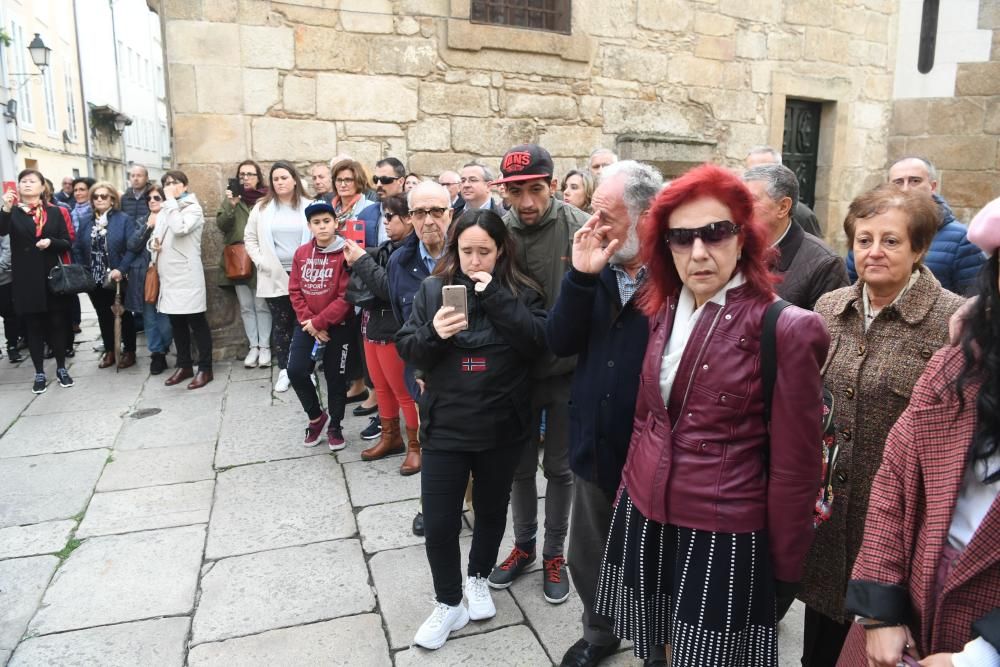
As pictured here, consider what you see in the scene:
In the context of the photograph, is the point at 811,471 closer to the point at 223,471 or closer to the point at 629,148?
the point at 223,471

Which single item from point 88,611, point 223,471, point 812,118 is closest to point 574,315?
point 88,611

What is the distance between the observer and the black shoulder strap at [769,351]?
5.58 ft

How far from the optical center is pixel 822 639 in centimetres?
224

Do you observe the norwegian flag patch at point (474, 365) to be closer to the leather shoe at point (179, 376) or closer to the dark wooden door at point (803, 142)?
the leather shoe at point (179, 376)

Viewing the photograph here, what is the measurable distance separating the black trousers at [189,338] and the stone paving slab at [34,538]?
260 centimetres

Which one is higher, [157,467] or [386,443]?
[386,443]

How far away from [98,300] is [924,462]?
722 cm

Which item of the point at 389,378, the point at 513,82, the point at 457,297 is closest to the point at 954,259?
the point at 457,297

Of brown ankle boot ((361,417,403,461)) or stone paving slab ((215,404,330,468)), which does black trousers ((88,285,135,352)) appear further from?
brown ankle boot ((361,417,403,461))

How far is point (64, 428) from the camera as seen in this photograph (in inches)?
209

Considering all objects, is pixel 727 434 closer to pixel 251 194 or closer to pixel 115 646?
pixel 115 646

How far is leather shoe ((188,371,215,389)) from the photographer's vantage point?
6160 mm

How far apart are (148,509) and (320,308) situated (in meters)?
1.56

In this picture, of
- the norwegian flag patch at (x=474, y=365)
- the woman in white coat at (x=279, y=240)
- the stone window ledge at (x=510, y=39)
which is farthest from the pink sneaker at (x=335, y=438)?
the stone window ledge at (x=510, y=39)
